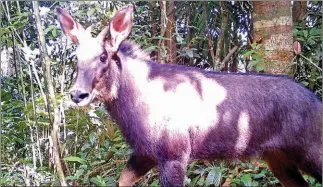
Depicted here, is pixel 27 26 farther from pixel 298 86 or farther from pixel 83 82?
pixel 298 86

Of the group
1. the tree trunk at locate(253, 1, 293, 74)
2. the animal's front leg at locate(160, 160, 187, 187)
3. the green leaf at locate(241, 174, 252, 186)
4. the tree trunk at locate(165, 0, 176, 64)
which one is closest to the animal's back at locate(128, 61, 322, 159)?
the animal's front leg at locate(160, 160, 187, 187)

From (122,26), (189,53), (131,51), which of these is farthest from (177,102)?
(189,53)

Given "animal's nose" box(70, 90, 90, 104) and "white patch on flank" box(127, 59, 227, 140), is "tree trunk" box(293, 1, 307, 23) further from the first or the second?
"animal's nose" box(70, 90, 90, 104)

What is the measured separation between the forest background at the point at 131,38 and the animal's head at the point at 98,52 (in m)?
0.78

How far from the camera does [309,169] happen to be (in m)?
3.09

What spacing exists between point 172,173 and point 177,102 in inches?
17.9

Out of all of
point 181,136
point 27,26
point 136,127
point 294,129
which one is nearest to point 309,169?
point 294,129

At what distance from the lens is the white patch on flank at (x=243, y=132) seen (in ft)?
10.1

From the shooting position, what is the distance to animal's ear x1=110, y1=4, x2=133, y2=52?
2836mm

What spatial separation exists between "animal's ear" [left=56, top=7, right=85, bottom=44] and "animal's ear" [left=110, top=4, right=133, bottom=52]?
0.76ft

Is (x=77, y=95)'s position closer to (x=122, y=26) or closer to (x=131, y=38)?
(x=122, y=26)

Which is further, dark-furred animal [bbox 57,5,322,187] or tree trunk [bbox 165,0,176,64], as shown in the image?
tree trunk [bbox 165,0,176,64]

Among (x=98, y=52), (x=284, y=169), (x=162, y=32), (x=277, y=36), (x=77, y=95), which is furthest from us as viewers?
(x=162, y=32)

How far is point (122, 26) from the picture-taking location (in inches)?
112
